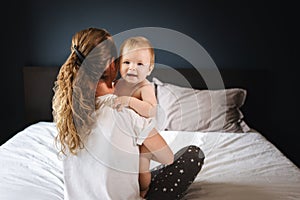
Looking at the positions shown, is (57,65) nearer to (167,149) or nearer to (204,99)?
(204,99)

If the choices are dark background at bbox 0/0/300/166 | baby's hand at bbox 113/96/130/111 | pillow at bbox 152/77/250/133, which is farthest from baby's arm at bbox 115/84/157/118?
dark background at bbox 0/0/300/166

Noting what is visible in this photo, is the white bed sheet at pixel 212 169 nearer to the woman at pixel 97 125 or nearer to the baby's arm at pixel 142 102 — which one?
the woman at pixel 97 125

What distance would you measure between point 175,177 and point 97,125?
43 cm

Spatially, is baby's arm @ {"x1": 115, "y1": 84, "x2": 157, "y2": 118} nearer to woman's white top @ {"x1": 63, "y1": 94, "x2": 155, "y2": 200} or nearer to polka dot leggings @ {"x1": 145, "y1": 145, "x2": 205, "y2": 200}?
woman's white top @ {"x1": 63, "y1": 94, "x2": 155, "y2": 200}

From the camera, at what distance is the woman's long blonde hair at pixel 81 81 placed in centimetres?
147

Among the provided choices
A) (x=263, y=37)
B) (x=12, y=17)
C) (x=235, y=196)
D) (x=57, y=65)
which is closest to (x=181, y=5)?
(x=263, y=37)

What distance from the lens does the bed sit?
1.85 meters

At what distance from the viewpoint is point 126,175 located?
152 cm

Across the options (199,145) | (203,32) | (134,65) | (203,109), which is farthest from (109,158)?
(203,32)

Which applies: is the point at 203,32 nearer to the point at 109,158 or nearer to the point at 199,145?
the point at 199,145

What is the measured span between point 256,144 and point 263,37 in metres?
1.02

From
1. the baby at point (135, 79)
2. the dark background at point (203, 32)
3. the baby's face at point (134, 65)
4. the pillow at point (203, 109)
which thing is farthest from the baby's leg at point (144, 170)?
the dark background at point (203, 32)

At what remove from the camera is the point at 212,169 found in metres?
2.16

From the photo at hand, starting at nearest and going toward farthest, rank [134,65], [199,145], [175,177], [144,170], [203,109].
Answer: [134,65] < [144,170] < [175,177] < [199,145] < [203,109]
